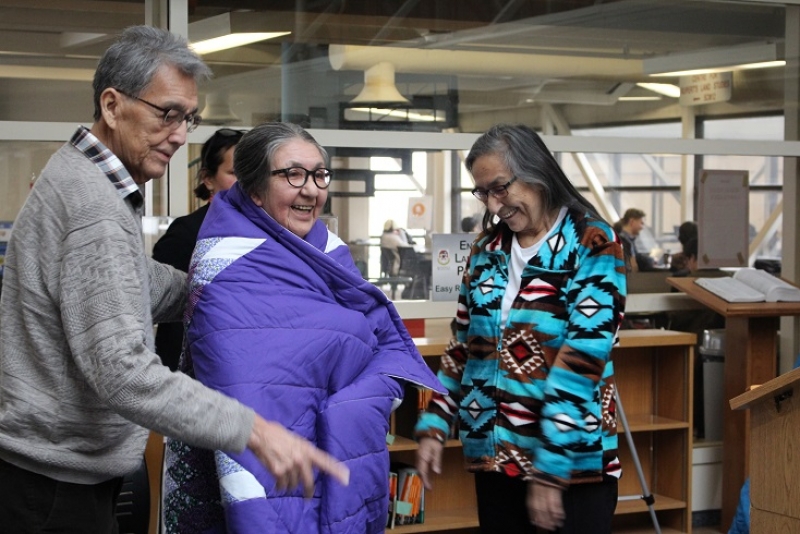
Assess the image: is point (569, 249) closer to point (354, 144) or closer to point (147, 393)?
point (147, 393)

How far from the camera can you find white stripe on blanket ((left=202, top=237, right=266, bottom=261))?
197 centimetres

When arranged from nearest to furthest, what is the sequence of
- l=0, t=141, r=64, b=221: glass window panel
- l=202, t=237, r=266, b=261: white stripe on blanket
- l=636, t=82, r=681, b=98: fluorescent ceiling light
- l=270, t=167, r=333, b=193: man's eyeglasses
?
l=202, t=237, r=266, b=261: white stripe on blanket → l=270, t=167, r=333, b=193: man's eyeglasses → l=0, t=141, r=64, b=221: glass window panel → l=636, t=82, r=681, b=98: fluorescent ceiling light

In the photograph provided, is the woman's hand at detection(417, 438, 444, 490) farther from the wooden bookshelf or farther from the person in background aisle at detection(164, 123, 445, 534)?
the wooden bookshelf

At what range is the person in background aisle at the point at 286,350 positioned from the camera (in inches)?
73.4

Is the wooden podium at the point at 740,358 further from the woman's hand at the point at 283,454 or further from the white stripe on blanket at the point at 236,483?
the woman's hand at the point at 283,454

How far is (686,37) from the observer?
5766mm

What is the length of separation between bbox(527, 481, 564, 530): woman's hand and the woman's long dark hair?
642 mm

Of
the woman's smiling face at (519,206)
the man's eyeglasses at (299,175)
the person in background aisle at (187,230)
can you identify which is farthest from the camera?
the person in background aisle at (187,230)

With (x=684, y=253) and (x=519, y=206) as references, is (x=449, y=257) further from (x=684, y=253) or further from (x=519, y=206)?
(x=519, y=206)

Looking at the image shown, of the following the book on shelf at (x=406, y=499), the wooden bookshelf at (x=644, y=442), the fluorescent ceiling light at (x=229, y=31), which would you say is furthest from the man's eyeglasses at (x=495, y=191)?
the fluorescent ceiling light at (x=229, y=31)

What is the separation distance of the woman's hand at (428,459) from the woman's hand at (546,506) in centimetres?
32

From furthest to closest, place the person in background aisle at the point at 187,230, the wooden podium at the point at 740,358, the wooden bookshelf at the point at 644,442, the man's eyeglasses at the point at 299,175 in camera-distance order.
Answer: the wooden podium at the point at 740,358 → the wooden bookshelf at the point at 644,442 → the person in background aisle at the point at 187,230 → the man's eyeglasses at the point at 299,175

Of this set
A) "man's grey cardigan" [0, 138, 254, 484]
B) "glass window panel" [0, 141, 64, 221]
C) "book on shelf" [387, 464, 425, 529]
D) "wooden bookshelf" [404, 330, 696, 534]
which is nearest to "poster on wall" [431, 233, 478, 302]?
"wooden bookshelf" [404, 330, 696, 534]

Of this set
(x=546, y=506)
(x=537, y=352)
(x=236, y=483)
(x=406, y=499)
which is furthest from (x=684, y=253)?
(x=236, y=483)
